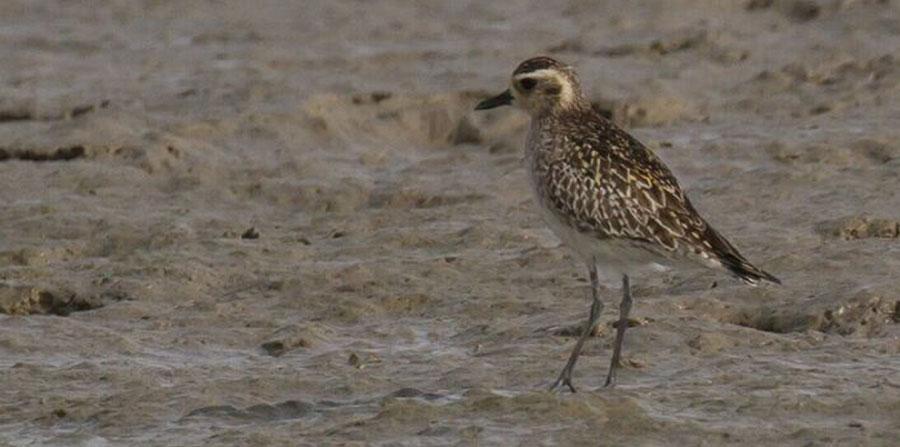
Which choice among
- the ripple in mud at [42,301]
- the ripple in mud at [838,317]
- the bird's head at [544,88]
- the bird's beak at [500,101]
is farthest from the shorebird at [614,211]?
the ripple in mud at [42,301]

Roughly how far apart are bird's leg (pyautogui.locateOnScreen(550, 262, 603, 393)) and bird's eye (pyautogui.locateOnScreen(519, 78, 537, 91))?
3.93 feet

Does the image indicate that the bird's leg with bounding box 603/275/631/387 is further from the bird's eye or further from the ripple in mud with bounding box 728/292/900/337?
the bird's eye

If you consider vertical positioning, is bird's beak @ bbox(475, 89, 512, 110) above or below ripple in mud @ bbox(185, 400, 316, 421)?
above

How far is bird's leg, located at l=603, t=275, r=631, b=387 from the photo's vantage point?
10828mm

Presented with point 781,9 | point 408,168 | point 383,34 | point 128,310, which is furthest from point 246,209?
point 781,9

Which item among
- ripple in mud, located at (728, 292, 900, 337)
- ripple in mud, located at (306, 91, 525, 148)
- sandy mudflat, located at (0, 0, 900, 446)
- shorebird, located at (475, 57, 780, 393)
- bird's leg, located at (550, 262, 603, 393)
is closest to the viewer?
sandy mudflat, located at (0, 0, 900, 446)

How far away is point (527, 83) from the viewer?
12.1 metres

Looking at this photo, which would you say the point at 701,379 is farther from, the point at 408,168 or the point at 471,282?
the point at 408,168

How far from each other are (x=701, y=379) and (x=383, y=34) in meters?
8.94

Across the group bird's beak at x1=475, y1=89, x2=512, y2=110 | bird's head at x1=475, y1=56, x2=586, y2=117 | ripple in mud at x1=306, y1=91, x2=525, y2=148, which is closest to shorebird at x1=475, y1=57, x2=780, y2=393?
bird's head at x1=475, y1=56, x2=586, y2=117

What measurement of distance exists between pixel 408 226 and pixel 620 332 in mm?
3296

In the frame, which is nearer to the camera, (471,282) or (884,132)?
(471,282)

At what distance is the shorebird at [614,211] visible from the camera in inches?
430

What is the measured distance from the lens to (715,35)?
1869 cm
